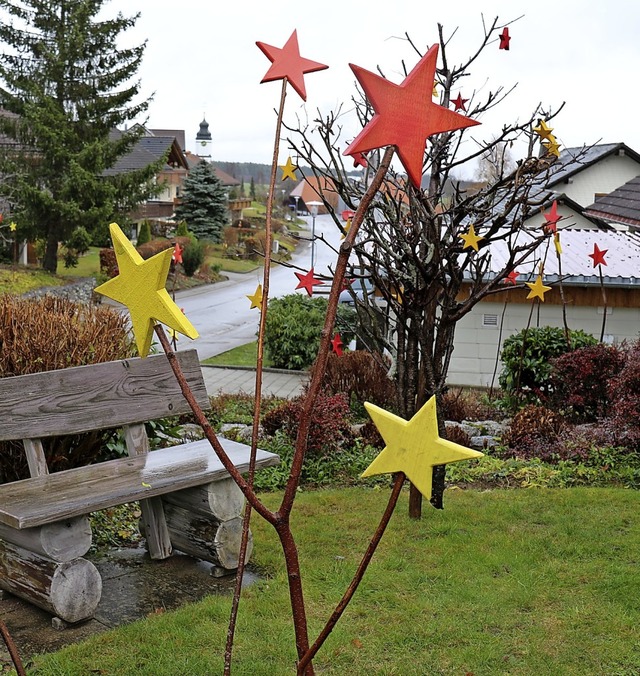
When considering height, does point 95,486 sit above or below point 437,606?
above

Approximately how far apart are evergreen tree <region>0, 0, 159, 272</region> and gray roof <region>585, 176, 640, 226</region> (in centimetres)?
1414

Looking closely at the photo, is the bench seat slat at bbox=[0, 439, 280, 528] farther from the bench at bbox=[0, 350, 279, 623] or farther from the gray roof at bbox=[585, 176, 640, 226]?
the gray roof at bbox=[585, 176, 640, 226]

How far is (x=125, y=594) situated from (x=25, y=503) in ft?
2.70

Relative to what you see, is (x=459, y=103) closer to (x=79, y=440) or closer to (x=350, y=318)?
(x=79, y=440)

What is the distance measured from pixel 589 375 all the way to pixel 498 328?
4056 millimetres

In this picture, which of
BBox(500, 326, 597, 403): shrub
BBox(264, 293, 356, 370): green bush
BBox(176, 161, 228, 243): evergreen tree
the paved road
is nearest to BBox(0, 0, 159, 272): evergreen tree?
the paved road

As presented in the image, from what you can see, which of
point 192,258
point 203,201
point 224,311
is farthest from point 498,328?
point 203,201

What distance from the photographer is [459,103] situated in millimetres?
5820

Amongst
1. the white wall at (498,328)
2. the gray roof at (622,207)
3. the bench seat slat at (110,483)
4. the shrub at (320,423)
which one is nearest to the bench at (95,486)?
the bench seat slat at (110,483)

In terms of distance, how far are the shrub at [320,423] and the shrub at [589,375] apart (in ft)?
7.80

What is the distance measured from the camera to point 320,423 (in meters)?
7.09

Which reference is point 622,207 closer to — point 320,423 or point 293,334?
point 293,334

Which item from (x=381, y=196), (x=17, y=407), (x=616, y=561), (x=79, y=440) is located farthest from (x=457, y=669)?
(x=381, y=196)

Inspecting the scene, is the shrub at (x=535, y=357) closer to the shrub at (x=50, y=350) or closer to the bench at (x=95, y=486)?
the shrub at (x=50, y=350)
